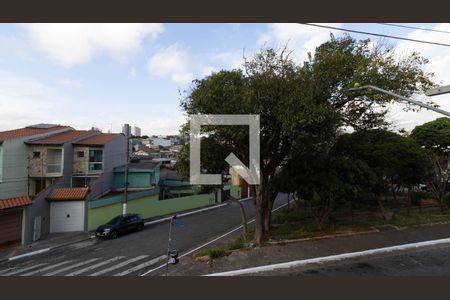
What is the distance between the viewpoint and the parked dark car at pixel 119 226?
53.8ft

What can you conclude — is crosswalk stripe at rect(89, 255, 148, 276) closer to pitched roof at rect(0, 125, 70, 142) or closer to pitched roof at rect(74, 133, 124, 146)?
pitched roof at rect(74, 133, 124, 146)

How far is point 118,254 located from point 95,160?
11.9m

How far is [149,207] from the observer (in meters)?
21.9

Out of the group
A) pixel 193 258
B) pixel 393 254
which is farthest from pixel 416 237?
pixel 193 258

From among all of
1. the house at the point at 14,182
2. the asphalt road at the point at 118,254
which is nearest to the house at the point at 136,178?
the house at the point at 14,182

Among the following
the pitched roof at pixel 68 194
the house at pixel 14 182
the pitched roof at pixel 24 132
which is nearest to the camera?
the house at pixel 14 182

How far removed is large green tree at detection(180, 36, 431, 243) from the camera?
10406mm

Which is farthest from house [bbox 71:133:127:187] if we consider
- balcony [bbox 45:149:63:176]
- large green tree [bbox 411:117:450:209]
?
large green tree [bbox 411:117:450:209]

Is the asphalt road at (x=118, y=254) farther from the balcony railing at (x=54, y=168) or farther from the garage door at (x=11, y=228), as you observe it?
the balcony railing at (x=54, y=168)

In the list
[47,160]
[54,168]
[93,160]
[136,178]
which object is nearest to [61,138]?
[47,160]

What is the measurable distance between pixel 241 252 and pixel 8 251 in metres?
12.1

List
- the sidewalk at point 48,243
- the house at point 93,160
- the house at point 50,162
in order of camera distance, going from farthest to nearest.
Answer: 1. the house at point 93,160
2. the house at point 50,162
3. the sidewalk at point 48,243

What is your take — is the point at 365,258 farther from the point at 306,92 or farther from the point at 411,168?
the point at 411,168

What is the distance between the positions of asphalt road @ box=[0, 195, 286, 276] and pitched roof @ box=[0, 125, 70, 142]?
983 cm
